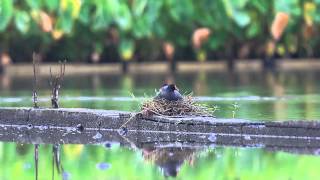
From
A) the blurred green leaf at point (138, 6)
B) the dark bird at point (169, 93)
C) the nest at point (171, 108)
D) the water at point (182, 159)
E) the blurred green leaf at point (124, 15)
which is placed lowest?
the water at point (182, 159)

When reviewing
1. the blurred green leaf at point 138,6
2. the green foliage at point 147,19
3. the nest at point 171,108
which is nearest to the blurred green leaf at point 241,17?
the green foliage at point 147,19

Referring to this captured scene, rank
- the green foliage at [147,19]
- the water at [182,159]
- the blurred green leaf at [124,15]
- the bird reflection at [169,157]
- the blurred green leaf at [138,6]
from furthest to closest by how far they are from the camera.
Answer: the blurred green leaf at [138,6]
the green foliage at [147,19]
the blurred green leaf at [124,15]
the bird reflection at [169,157]
the water at [182,159]

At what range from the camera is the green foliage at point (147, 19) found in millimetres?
19438

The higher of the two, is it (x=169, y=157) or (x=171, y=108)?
(x=171, y=108)

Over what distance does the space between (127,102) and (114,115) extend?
174 inches

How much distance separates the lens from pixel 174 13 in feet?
66.8

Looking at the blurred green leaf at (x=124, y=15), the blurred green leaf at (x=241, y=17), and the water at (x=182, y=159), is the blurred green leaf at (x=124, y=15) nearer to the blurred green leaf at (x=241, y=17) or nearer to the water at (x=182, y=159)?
the blurred green leaf at (x=241, y=17)

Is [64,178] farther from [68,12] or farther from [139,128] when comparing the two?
[68,12]

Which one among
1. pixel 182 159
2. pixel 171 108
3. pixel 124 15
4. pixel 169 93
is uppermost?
pixel 124 15

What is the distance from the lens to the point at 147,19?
832 inches

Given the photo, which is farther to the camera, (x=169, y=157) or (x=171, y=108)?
(x=171, y=108)

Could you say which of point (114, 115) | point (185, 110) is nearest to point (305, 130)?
A: point (185, 110)

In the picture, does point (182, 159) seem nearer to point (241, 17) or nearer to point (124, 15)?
point (124, 15)

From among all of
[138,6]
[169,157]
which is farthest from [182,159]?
[138,6]
